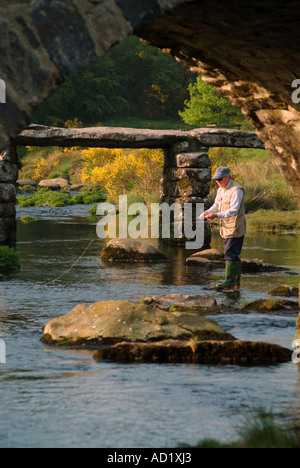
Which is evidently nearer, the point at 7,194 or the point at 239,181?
the point at 7,194

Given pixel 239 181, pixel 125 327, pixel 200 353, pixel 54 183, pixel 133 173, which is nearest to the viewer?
pixel 200 353

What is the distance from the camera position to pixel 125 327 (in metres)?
7.96

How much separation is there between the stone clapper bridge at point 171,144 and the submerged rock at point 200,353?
10.6 metres

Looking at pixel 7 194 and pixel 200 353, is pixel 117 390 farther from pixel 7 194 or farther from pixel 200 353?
pixel 7 194

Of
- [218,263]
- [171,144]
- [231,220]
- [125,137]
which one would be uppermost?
[125,137]

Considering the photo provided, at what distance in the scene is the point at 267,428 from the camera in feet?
15.5

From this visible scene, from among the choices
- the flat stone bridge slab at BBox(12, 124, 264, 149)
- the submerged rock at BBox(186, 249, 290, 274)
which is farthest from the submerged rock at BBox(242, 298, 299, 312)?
the flat stone bridge slab at BBox(12, 124, 264, 149)

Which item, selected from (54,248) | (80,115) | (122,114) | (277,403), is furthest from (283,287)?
(122,114)

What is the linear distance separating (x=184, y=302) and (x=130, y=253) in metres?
6.35

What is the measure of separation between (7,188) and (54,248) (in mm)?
1985

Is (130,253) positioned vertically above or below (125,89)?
below

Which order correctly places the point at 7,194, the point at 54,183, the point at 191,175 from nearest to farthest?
the point at 7,194 → the point at 191,175 → the point at 54,183

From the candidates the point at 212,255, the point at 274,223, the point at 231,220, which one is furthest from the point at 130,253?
the point at 274,223
